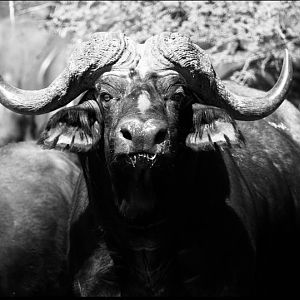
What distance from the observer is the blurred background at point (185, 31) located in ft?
33.1

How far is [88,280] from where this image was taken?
5.97 m

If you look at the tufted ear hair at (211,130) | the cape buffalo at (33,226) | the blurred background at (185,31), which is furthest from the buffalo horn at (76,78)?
the blurred background at (185,31)

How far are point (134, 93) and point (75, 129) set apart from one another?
52 centimetres

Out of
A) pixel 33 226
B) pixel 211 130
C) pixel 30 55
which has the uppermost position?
pixel 211 130

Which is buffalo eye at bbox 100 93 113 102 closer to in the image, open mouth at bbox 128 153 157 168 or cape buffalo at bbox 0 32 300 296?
cape buffalo at bbox 0 32 300 296

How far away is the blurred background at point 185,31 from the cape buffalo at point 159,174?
161 inches

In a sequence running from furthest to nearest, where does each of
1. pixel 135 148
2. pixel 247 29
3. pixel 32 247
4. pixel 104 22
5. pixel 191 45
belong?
pixel 104 22
pixel 247 29
pixel 32 247
pixel 191 45
pixel 135 148

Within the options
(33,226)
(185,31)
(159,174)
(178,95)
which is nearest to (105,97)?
(178,95)

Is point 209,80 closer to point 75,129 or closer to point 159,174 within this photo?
point 159,174

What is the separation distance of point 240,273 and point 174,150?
984mm

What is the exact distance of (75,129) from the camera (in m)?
5.68

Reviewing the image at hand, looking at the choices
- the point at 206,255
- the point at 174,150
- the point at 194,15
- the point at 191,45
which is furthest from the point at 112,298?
the point at 194,15

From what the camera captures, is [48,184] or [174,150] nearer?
[174,150]

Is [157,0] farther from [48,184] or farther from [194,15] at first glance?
[48,184]
